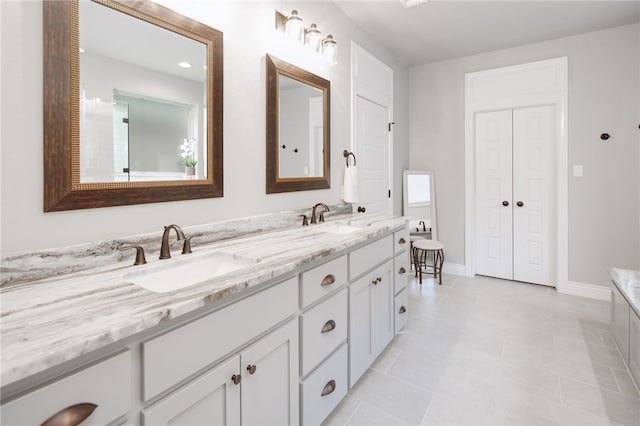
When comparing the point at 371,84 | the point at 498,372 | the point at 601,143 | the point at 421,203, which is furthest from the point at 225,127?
the point at 601,143

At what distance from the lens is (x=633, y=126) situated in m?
3.21

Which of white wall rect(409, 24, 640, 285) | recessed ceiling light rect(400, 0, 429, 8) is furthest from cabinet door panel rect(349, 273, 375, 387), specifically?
white wall rect(409, 24, 640, 285)

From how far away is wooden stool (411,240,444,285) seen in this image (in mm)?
3854

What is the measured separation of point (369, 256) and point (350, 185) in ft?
3.16

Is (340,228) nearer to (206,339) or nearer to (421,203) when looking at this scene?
(206,339)

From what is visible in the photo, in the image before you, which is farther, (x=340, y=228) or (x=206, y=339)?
(x=340, y=228)

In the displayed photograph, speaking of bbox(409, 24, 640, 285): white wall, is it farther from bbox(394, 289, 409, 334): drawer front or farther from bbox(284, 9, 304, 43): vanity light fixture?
bbox(284, 9, 304, 43): vanity light fixture

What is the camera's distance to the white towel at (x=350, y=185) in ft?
9.35

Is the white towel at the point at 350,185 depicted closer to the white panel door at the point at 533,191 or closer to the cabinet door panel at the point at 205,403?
the cabinet door panel at the point at 205,403

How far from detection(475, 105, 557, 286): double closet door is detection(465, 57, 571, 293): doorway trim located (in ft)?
0.27

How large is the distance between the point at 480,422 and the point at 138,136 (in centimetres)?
210

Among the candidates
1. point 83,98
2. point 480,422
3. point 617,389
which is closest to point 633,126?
point 617,389

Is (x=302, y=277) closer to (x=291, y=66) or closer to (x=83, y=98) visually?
(x=83, y=98)

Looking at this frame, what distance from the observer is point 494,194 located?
404 centimetres
